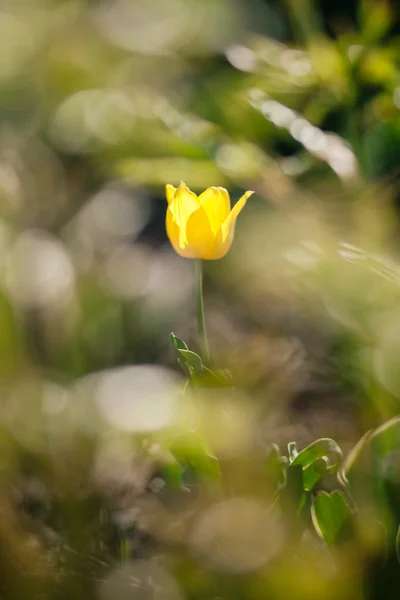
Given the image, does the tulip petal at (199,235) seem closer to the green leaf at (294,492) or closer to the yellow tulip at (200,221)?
the yellow tulip at (200,221)

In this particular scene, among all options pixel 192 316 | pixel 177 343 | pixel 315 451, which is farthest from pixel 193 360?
pixel 192 316

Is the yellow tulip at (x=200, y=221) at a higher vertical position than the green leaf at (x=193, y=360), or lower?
higher

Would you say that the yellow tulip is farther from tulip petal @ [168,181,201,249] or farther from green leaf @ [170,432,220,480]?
green leaf @ [170,432,220,480]

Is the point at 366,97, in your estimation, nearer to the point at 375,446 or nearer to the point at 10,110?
the point at 10,110

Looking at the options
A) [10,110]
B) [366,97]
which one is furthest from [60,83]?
[366,97]

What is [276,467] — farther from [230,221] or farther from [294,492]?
[230,221]

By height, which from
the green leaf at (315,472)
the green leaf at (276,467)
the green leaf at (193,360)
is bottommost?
the green leaf at (276,467)

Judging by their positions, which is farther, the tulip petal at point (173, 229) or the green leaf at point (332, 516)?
the tulip petal at point (173, 229)

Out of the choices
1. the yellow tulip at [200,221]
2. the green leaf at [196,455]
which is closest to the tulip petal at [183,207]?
the yellow tulip at [200,221]

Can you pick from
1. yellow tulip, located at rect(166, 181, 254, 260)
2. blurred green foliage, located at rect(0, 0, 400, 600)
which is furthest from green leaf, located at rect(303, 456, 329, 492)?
yellow tulip, located at rect(166, 181, 254, 260)
